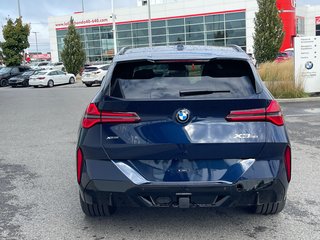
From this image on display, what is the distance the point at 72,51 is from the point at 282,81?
26.7 m

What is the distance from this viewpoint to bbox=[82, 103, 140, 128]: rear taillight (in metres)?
3.45

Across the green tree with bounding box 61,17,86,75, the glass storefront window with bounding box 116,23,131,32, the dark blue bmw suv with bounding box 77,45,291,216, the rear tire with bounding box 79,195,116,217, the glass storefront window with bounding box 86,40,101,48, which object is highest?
the glass storefront window with bounding box 116,23,131,32

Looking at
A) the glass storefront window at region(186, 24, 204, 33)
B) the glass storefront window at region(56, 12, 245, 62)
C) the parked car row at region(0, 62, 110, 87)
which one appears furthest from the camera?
the glass storefront window at region(186, 24, 204, 33)

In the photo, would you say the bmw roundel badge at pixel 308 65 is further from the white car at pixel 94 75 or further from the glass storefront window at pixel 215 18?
the glass storefront window at pixel 215 18

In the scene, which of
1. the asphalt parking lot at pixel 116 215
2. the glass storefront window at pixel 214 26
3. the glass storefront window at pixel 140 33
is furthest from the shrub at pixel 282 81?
the glass storefront window at pixel 140 33

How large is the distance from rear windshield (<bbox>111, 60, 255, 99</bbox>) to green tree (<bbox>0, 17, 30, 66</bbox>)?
38.2m

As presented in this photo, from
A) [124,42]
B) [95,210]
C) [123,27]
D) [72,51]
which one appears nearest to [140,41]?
[124,42]

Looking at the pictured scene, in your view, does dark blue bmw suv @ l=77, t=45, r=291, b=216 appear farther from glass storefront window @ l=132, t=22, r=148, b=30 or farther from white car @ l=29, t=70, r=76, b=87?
glass storefront window @ l=132, t=22, r=148, b=30

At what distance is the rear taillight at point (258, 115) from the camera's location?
3.43m

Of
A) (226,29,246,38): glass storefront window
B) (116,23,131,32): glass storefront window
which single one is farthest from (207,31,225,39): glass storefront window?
(116,23,131,32): glass storefront window

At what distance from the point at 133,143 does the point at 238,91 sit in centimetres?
102

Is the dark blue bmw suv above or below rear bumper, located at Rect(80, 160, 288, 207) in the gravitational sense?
above

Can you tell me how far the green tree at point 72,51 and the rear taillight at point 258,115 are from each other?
36.1 meters

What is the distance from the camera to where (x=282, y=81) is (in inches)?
588
